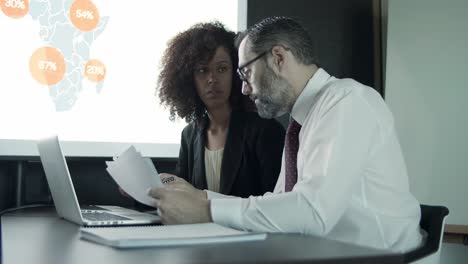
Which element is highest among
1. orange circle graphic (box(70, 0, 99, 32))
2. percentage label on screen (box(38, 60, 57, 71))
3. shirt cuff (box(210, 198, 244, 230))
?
orange circle graphic (box(70, 0, 99, 32))

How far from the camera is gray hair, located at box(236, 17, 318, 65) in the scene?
1847mm

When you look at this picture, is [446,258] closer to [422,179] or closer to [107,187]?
[422,179]

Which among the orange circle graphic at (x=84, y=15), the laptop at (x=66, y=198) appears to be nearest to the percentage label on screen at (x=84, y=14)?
the orange circle graphic at (x=84, y=15)

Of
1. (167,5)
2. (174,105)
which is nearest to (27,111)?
(174,105)

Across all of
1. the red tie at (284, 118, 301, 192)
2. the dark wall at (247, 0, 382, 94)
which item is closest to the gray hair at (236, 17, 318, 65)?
the red tie at (284, 118, 301, 192)

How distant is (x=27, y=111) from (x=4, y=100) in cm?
10

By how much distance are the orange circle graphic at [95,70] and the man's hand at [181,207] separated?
1204mm

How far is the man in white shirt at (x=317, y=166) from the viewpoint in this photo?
54.5 inches

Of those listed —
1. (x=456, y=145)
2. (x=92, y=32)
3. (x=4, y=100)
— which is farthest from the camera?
(x=456, y=145)

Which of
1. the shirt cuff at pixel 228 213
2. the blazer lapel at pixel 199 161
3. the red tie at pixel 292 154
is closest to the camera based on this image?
the shirt cuff at pixel 228 213

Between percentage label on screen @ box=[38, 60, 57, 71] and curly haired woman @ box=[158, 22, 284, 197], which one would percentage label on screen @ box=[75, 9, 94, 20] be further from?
curly haired woman @ box=[158, 22, 284, 197]

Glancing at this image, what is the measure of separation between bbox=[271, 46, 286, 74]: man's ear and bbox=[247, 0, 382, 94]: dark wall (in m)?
1.47

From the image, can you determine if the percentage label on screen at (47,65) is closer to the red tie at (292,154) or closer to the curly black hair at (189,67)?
the curly black hair at (189,67)

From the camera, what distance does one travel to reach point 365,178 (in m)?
1.60
